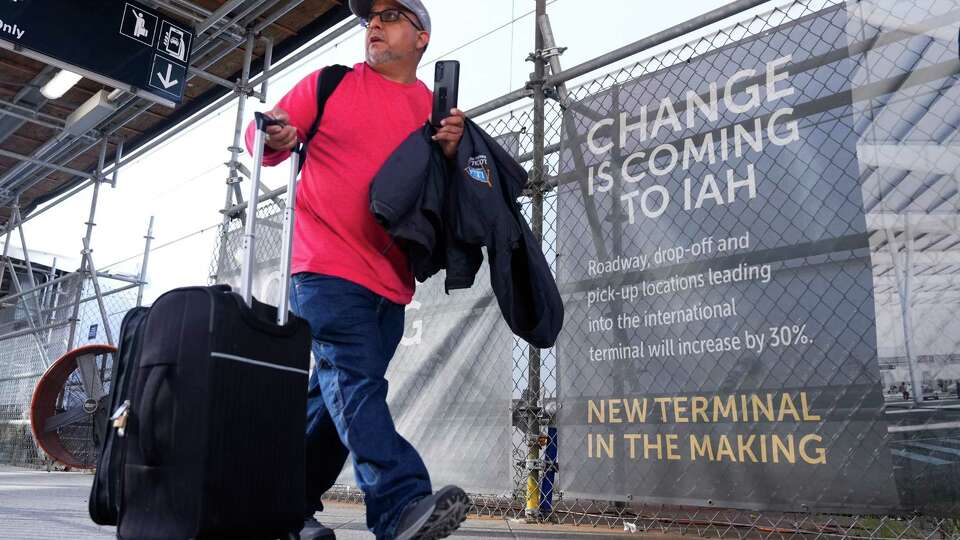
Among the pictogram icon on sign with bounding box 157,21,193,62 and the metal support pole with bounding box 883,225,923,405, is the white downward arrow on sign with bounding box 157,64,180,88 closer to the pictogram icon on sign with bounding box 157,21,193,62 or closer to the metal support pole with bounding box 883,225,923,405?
the pictogram icon on sign with bounding box 157,21,193,62

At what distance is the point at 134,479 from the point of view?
163 centimetres

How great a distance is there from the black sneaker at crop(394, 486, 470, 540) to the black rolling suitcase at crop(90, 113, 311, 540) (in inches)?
11.4

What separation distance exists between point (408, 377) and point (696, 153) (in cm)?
205

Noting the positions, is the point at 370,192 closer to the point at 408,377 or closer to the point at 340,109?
the point at 340,109

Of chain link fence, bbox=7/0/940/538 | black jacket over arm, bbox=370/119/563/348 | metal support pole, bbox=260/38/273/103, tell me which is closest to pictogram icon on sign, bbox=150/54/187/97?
metal support pole, bbox=260/38/273/103

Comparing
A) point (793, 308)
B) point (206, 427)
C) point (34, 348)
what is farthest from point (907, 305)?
point (34, 348)

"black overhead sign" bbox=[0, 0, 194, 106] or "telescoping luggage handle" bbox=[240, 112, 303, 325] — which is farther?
"black overhead sign" bbox=[0, 0, 194, 106]

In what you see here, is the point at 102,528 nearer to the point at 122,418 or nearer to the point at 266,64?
the point at 122,418

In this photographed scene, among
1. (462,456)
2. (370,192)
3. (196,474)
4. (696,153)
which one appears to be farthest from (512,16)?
(196,474)

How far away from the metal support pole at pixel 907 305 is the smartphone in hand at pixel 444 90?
64.7 inches

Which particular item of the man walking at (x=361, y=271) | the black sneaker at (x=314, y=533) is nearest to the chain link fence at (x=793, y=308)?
the man walking at (x=361, y=271)

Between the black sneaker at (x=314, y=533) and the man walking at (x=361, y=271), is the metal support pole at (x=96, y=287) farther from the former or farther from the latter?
the man walking at (x=361, y=271)

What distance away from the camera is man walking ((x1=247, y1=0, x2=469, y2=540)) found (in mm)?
1859

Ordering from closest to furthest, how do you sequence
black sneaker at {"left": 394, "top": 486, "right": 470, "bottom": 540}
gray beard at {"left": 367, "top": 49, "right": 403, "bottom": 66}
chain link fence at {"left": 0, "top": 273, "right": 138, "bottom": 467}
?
black sneaker at {"left": 394, "top": 486, "right": 470, "bottom": 540} → gray beard at {"left": 367, "top": 49, "right": 403, "bottom": 66} → chain link fence at {"left": 0, "top": 273, "right": 138, "bottom": 467}
